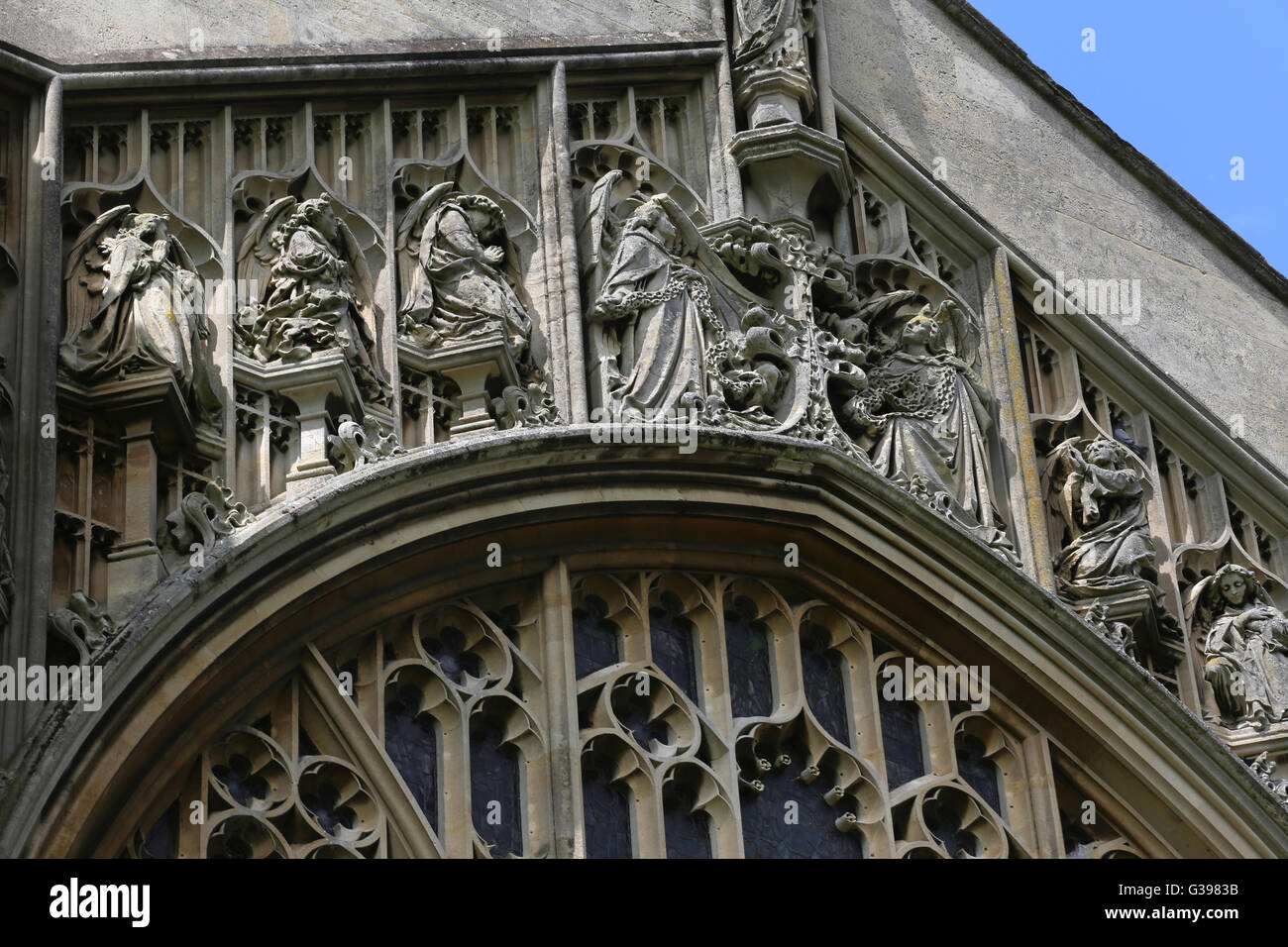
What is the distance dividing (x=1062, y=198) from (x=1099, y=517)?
2.19 metres

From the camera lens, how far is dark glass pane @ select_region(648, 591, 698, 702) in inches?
665

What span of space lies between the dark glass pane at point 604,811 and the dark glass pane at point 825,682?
1.22m

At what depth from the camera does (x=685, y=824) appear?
1647 centimetres

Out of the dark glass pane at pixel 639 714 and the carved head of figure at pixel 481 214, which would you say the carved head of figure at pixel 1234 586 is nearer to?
the dark glass pane at pixel 639 714

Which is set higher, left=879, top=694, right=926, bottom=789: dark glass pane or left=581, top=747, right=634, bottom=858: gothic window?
left=879, top=694, right=926, bottom=789: dark glass pane

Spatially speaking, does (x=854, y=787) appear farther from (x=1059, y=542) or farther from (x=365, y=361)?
(x=365, y=361)

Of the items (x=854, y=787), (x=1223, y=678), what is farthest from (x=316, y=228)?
(x=1223, y=678)

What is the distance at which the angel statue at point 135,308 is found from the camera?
15.6m

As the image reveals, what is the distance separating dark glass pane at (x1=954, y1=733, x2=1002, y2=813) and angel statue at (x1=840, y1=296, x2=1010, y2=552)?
0.99 meters

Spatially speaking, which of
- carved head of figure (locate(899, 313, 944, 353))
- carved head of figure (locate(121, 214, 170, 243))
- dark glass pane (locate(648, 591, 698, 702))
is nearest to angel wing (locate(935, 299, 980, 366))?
carved head of figure (locate(899, 313, 944, 353))

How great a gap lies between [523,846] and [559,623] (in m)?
1.17

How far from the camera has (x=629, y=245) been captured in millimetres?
17406

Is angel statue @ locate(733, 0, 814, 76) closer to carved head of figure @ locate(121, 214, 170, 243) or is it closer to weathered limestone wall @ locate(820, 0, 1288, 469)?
weathered limestone wall @ locate(820, 0, 1288, 469)

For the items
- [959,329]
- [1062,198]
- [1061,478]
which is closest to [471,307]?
[959,329]
